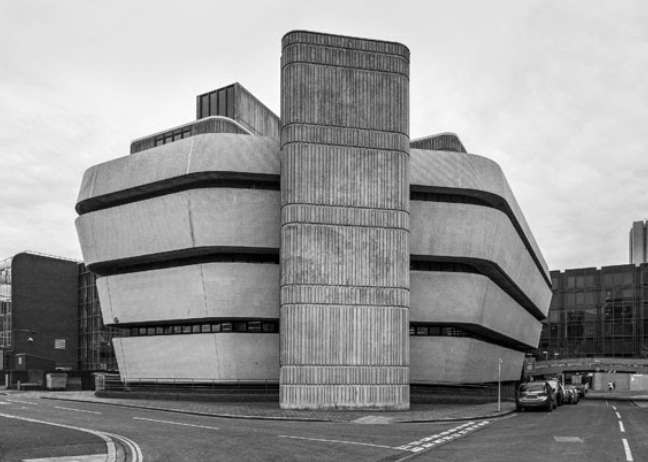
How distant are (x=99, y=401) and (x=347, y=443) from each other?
88.6 feet

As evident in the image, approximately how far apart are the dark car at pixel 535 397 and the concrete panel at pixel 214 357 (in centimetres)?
1439

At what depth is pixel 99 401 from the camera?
44344 millimetres

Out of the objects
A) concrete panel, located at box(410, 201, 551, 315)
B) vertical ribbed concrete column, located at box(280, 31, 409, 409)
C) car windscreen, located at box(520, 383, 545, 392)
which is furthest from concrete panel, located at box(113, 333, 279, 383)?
car windscreen, located at box(520, 383, 545, 392)

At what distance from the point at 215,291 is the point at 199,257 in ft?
8.84

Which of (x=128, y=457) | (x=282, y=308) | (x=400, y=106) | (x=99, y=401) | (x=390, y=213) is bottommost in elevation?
(x=99, y=401)

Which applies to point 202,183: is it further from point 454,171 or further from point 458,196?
point 458,196

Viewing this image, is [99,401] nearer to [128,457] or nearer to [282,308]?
[282,308]

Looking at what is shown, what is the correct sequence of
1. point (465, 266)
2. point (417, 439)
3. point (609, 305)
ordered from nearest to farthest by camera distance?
point (417, 439)
point (465, 266)
point (609, 305)

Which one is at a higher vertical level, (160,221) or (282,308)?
(160,221)

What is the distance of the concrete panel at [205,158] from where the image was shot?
4519 centimetres

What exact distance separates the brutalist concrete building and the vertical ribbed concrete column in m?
0.07

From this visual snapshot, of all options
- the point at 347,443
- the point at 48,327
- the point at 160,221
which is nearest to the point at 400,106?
the point at 160,221

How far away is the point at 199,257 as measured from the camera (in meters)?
47.2

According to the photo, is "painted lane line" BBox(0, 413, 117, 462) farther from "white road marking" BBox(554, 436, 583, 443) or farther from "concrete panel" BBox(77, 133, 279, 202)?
"concrete panel" BBox(77, 133, 279, 202)
